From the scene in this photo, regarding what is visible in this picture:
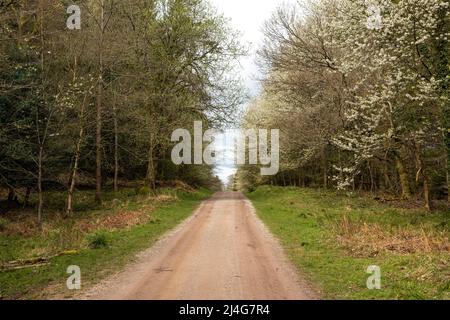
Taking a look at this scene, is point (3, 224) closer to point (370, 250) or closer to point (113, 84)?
point (113, 84)

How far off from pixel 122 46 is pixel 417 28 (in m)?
19.1

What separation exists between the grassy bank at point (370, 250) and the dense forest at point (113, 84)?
12.5 meters

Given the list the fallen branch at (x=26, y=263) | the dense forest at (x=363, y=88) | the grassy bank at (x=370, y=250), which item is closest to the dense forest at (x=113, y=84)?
the dense forest at (x=363, y=88)

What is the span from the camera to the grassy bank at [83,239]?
11221 mm

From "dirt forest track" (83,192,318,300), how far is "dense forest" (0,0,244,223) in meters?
11.1

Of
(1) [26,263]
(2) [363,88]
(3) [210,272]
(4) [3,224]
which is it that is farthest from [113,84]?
(3) [210,272]

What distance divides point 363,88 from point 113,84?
17798 millimetres

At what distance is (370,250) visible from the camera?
45.2 ft

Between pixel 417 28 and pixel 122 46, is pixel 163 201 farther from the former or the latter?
pixel 417 28

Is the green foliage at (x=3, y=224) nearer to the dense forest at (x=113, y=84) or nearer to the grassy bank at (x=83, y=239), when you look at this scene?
the grassy bank at (x=83, y=239)

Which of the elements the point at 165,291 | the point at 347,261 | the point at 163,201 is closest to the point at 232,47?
the point at 163,201

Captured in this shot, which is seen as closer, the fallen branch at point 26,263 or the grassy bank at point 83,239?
the grassy bank at point 83,239

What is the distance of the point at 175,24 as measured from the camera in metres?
35.1

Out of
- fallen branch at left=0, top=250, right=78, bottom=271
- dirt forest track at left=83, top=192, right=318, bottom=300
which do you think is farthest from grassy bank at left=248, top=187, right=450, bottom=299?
fallen branch at left=0, top=250, right=78, bottom=271
